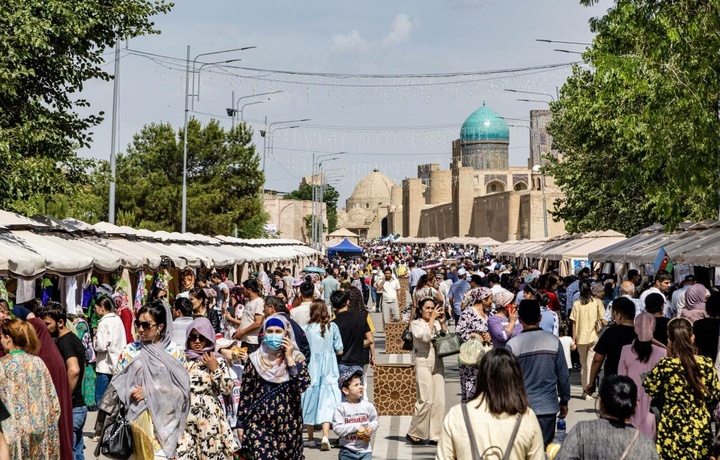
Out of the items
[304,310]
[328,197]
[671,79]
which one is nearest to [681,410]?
[304,310]

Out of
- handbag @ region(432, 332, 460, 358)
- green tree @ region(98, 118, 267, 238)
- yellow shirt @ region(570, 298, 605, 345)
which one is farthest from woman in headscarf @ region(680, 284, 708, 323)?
green tree @ region(98, 118, 267, 238)

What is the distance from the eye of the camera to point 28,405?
667 cm

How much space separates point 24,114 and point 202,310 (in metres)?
6.71

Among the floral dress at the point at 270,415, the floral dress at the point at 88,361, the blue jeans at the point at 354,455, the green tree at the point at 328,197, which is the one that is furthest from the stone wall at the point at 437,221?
the blue jeans at the point at 354,455

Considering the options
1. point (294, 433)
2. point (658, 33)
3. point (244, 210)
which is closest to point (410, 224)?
point (244, 210)

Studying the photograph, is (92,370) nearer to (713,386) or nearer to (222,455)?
(222,455)

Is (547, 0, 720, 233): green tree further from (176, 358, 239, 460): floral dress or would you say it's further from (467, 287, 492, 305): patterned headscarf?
(176, 358, 239, 460): floral dress

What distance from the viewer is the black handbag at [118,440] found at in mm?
6977

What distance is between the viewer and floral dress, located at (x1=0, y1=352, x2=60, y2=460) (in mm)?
6566

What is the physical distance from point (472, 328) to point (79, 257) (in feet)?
21.1

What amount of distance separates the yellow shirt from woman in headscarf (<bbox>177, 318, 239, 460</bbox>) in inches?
311

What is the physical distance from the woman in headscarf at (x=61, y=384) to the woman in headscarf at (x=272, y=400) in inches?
44.2

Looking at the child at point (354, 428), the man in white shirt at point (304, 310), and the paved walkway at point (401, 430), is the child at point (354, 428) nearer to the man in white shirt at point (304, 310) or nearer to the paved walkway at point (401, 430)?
the paved walkway at point (401, 430)

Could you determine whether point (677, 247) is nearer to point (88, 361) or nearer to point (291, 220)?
point (88, 361)
